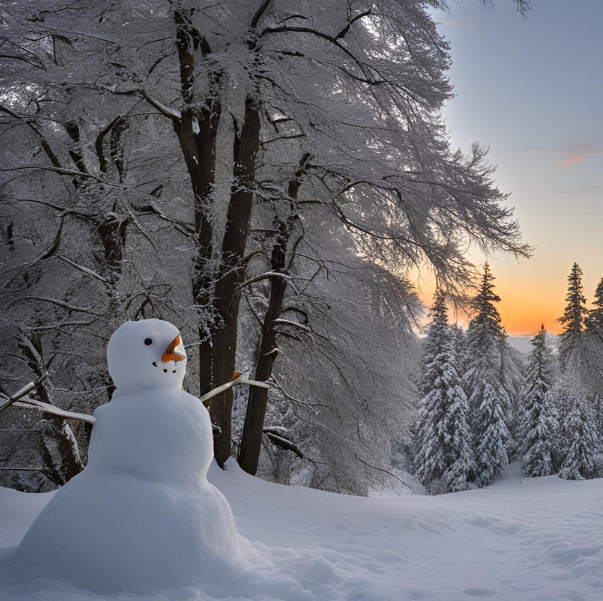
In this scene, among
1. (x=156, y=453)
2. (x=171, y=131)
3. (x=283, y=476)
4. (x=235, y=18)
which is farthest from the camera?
(x=283, y=476)

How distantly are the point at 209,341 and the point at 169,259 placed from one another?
1.50 meters

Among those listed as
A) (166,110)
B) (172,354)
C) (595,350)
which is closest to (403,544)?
(172,354)

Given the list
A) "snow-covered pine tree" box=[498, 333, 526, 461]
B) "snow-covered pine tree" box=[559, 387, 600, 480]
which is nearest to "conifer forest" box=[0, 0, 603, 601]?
"snow-covered pine tree" box=[498, 333, 526, 461]

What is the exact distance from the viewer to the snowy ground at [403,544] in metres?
3.74

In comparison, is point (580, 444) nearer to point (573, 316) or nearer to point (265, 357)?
point (573, 316)

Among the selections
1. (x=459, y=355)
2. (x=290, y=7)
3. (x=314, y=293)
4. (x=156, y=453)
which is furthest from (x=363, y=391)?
(x=459, y=355)

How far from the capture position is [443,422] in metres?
27.5

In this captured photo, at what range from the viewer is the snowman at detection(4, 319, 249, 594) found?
9.98ft

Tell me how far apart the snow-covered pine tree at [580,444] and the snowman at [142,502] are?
26.9m

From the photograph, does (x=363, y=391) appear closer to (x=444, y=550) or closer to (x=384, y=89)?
(x=444, y=550)

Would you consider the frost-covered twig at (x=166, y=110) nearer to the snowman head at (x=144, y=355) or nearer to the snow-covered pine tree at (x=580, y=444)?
the snowman head at (x=144, y=355)

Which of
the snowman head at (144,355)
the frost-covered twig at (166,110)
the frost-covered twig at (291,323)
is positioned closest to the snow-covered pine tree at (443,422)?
the frost-covered twig at (291,323)

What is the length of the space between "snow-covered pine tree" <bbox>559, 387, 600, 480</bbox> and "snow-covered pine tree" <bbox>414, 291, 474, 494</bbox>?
4625 millimetres

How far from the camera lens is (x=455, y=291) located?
26.0 ft
